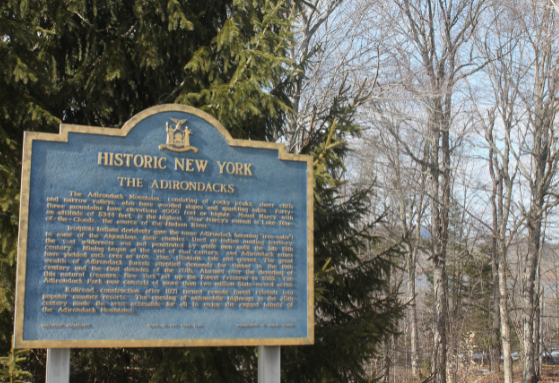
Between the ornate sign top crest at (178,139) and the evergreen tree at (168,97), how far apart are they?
1605mm

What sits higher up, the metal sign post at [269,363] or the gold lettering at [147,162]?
the gold lettering at [147,162]

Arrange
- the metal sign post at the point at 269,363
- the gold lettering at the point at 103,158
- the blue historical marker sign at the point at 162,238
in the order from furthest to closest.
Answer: the metal sign post at the point at 269,363 → the gold lettering at the point at 103,158 → the blue historical marker sign at the point at 162,238

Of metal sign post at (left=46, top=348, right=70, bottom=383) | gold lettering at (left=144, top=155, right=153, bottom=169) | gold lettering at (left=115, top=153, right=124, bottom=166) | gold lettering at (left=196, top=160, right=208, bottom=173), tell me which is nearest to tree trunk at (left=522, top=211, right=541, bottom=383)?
gold lettering at (left=196, top=160, right=208, bottom=173)

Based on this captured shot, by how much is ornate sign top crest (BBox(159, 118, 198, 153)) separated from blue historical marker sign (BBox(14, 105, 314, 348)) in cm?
1

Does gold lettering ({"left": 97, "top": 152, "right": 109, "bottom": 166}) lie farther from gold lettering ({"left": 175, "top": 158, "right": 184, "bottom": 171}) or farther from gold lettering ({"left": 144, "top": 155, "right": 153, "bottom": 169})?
gold lettering ({"left": 175, "top": 158, "right": 184, "bottom": 171})

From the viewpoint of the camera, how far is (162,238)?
461 centimetres

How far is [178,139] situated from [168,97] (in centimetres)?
300

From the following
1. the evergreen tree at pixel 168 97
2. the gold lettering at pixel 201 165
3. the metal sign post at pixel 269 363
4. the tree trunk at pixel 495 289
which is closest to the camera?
the gold lettering at pixel 201 165

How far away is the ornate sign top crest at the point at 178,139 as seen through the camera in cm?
481

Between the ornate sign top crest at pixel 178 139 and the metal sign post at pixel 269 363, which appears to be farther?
the metal sign post at pixel 269 363

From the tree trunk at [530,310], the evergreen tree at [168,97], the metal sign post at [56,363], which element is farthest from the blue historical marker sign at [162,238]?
the tree trunk at [530,310]

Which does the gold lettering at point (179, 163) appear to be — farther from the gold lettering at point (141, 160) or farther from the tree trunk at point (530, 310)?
the tree trunk at point (530, 310)

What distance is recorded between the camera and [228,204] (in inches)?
193

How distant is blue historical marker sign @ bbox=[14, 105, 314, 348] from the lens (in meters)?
4.32
